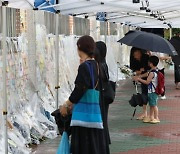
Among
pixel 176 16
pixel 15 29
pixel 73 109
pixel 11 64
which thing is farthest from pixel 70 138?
pixel 176 16

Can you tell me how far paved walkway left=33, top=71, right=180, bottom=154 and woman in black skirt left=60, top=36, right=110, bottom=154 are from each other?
2.13 metres

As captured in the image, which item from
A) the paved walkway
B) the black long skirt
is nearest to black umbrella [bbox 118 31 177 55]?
the paved walkway

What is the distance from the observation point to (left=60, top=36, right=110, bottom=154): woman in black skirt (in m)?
5.10

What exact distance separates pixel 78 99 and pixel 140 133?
4124 mm

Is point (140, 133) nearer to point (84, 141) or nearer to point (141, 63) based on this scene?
point (141, 63)

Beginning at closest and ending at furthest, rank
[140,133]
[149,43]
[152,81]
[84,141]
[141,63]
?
[84,141], [140,133], [149,43], [152,81], [141,63]

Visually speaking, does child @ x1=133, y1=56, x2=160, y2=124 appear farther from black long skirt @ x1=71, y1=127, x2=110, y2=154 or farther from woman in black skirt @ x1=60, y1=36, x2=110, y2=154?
black long skirt @ x1=71, y1=127, x2=110, y2=154

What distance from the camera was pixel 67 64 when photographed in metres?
11.0

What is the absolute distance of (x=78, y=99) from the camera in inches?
202

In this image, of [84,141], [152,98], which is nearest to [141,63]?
[152,98]

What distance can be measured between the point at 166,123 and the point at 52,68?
2.81 meters

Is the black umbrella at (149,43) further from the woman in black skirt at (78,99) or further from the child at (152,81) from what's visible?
the woman in black skirt at (78,99)

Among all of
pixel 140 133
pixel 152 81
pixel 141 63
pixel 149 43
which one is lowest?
pixel 140 133

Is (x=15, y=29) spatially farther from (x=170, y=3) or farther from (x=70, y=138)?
(x=170, y=3)
